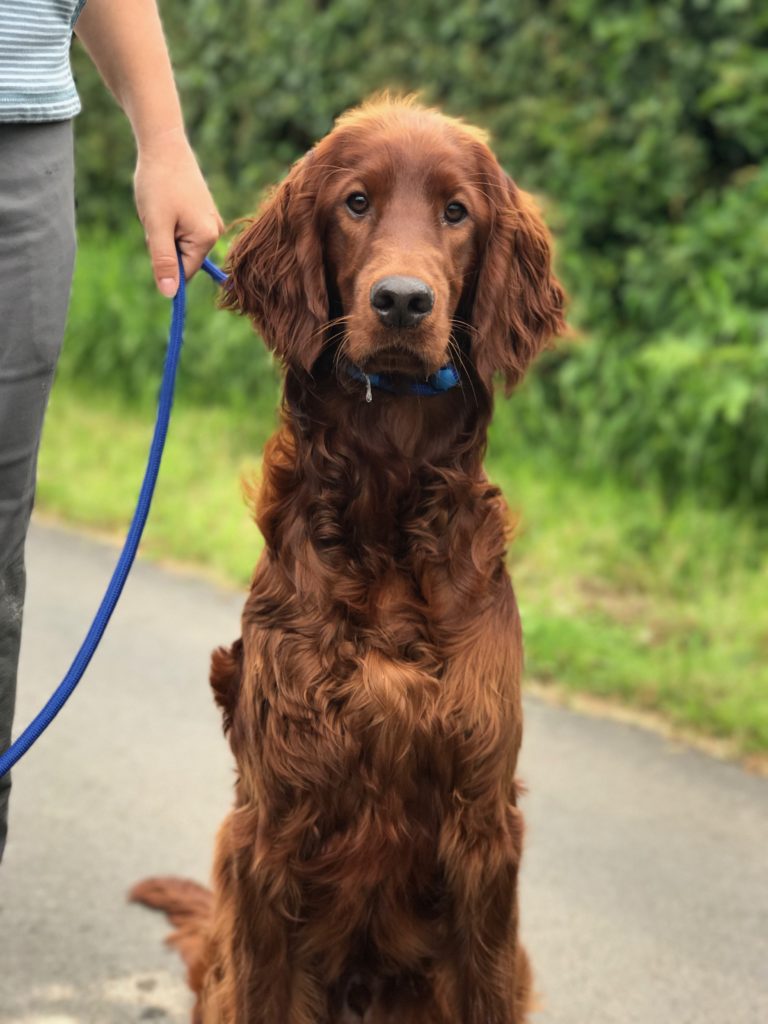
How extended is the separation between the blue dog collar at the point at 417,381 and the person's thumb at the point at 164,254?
0.33 meters

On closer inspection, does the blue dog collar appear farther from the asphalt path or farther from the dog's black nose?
the asphalt path

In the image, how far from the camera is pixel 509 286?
2.55 meters

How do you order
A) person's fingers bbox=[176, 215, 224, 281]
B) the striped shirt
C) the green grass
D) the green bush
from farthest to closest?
the green bush, the green grass, person's fingers bbox=[176, 215, 224, 281], the striped shirt

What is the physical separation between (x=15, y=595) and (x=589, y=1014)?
63.6 inches

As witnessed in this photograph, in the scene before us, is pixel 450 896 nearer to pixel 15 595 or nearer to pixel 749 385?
pixel 15 595

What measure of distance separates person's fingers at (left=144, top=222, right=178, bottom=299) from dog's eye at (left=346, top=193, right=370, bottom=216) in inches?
12.1

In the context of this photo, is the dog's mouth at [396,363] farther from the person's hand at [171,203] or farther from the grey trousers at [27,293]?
the grey trousers at [27,293]

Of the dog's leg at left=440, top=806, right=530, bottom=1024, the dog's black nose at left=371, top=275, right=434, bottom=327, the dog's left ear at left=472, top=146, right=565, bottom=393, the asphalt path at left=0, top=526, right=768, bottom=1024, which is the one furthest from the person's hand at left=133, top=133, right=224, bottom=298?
the asphalt path at left=0, top=526, right=768, bottom=1024

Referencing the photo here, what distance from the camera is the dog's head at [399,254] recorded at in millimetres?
2375

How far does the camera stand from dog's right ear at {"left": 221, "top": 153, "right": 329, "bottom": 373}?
2510 millimetres

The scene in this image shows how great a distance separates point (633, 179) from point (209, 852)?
344 cm

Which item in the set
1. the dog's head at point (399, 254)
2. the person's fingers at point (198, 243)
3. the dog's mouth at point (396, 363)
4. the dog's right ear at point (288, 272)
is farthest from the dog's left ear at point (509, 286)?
the person's fingers at point (198, 243)

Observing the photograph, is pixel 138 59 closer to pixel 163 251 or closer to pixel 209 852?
pixel 163 251

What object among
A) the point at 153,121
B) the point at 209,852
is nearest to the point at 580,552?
the point at 209,852
